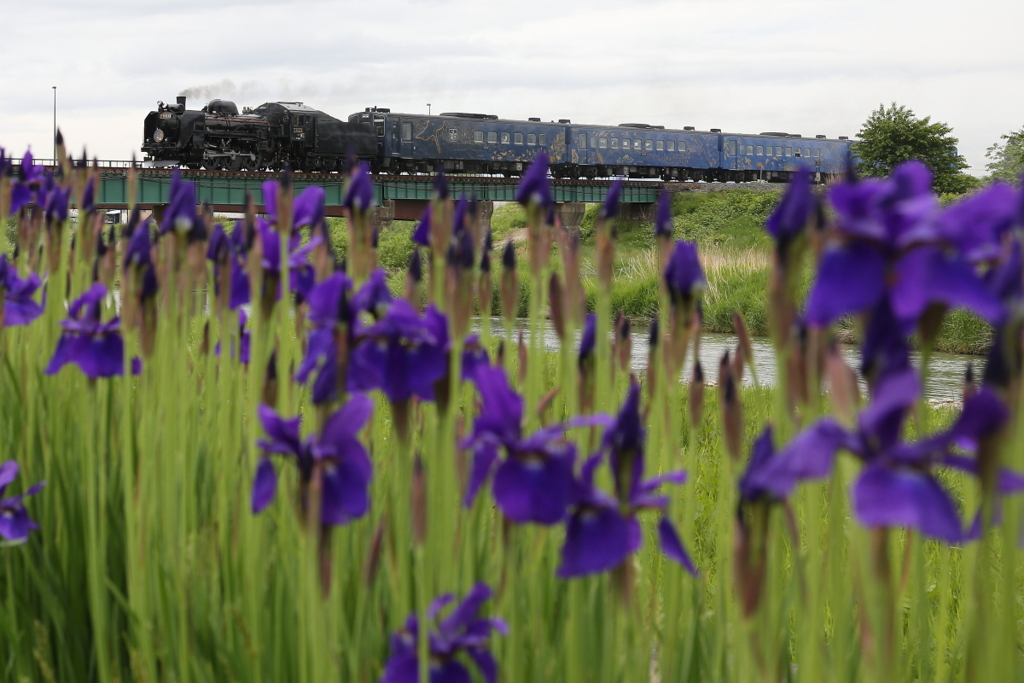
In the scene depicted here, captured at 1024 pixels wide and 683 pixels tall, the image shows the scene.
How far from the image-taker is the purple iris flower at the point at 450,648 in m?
1.16

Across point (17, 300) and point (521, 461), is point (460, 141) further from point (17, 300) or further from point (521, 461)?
point (521, 461)

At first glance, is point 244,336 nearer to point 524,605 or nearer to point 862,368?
point 524,605

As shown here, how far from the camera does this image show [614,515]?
38.0 inches

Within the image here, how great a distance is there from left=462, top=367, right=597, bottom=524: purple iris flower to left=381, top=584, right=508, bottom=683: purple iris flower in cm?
21

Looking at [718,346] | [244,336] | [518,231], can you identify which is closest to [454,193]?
[518,231]

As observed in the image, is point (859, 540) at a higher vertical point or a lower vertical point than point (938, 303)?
lower

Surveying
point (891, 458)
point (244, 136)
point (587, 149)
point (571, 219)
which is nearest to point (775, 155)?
point (587, 149)

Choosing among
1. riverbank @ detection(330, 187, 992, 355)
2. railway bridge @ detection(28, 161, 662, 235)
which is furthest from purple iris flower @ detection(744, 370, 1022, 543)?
railway bridge @ detection(28, 161, 662, 235)

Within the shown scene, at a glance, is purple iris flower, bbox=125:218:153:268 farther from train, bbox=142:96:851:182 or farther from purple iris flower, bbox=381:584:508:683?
train, bbox=142:96:851:182

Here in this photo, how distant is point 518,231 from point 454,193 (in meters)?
12.5

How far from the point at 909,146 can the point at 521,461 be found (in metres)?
54.0

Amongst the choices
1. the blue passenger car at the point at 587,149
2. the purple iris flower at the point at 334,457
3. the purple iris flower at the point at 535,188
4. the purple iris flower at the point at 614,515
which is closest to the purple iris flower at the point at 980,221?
the purple iris flower at the point at 614,515

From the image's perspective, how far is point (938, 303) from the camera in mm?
743

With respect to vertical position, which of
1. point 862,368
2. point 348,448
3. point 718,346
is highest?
point 862,368
